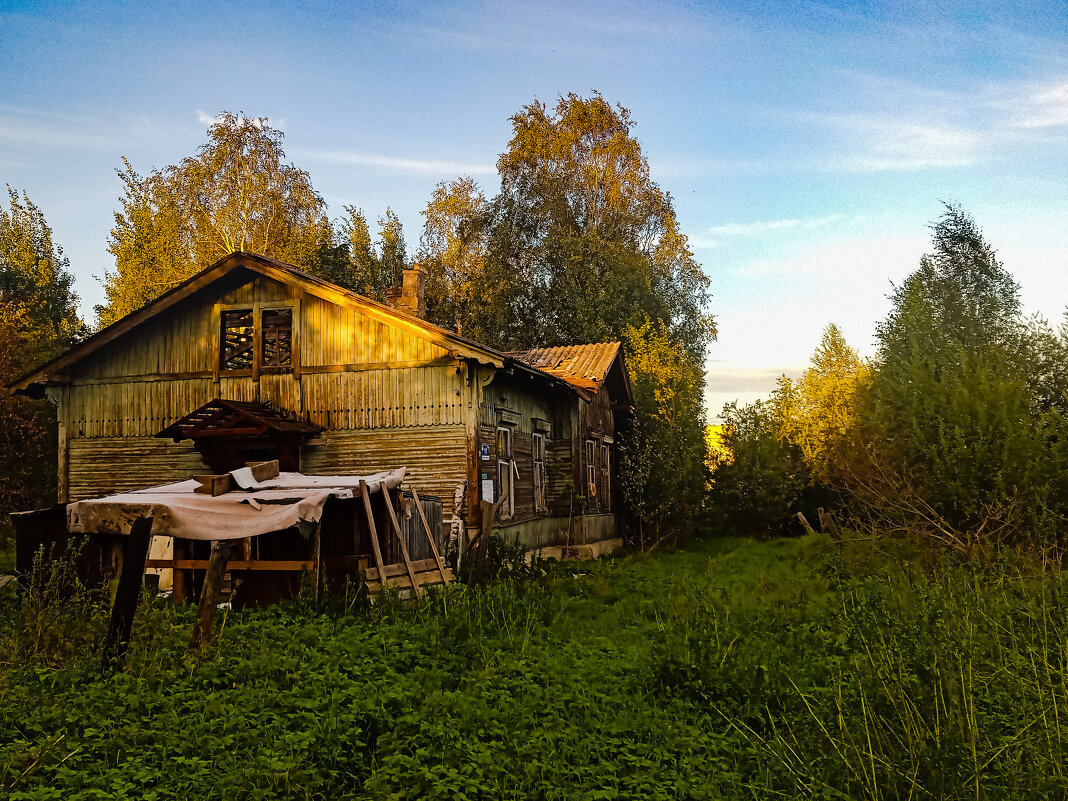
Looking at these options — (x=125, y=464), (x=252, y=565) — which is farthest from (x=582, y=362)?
(x=252, y=565)

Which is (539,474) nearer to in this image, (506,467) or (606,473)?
(506,467)

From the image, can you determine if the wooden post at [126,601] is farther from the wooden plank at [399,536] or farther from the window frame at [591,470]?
the window frame at [591,470]

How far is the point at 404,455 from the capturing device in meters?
15.3

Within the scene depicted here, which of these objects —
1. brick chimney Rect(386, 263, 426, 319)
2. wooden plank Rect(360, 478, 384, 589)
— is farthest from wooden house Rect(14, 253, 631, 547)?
wooden plank Rect(360, 478, 384, 589)

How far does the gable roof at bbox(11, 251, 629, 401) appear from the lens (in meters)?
14.7

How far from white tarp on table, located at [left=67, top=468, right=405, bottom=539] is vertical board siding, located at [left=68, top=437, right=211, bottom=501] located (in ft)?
22.0

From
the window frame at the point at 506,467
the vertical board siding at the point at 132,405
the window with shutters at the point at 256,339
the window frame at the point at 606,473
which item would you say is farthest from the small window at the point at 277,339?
the window frame at the point at 606,473

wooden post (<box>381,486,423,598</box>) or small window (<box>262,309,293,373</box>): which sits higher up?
small window (<box>262,309,293,373</box>)

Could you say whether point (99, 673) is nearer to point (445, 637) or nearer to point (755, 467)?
point (445, 637)

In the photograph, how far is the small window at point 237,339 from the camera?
16.4 metres

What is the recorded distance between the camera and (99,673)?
6.80 meters

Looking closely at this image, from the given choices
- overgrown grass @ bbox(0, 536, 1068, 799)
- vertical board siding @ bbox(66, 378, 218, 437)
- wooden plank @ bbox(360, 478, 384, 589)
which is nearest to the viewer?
overgrown grass @ bbox(0, 536, 1068, 799)

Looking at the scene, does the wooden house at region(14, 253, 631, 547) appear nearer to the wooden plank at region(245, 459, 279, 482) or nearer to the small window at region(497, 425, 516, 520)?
the small window at region(497, 425, 516, 520)

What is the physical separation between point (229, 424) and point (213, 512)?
263 inches
